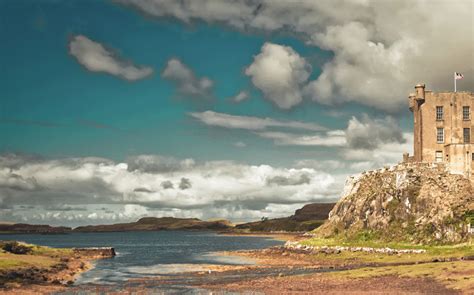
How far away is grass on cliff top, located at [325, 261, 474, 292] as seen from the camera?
167 ft

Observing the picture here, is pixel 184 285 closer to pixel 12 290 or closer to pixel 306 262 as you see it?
pixel 12 290

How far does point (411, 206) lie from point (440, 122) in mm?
17560

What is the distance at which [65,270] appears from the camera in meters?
82.3

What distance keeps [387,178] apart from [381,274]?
44.1 meters

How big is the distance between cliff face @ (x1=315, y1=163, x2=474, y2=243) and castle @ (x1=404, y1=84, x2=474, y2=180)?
459 centimetres

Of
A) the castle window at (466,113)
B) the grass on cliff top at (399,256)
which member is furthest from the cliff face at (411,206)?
the castle window at (466,113)

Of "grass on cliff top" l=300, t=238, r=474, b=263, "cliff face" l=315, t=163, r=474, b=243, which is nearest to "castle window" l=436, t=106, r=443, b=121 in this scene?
"cliff face" l=315, t=163, r=474, b=243

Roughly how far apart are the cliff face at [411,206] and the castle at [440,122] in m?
4.59

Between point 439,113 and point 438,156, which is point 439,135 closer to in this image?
point 438,156

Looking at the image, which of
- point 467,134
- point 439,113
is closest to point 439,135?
point 439,113

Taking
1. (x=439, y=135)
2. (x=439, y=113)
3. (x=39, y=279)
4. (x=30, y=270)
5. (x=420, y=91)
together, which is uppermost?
(x=420, y=91)

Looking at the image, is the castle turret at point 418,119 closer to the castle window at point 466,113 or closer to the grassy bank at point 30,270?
the castle window at point 466,113

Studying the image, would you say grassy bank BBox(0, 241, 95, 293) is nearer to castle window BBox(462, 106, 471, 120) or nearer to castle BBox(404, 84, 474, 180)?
castle BBox(404, 84, 474, 180)

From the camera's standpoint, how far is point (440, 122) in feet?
332
